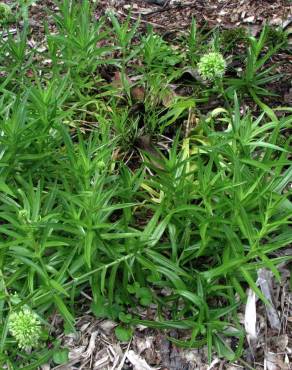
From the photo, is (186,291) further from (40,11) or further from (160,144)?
(40,11)

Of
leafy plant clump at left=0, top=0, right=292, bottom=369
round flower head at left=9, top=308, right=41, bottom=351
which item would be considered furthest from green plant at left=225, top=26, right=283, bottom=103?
round flower head at left=9, top=308, right=41, bottom=351

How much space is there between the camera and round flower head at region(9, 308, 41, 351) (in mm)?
2496

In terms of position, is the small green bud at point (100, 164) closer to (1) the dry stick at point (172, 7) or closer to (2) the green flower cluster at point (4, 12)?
(2) the green flower cluster at point (4, 12)

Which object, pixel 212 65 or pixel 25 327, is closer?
pixel 25 327

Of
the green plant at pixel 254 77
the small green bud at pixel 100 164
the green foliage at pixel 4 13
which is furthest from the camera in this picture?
the green foliage at pixel 4 13

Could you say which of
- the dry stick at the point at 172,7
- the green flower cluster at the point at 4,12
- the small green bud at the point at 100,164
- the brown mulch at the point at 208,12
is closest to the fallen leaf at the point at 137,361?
the small green bud at the point at 100,164

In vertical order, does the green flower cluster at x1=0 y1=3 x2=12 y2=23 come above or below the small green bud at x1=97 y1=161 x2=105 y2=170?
above

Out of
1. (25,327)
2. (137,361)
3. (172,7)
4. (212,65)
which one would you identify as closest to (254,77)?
(212,65)

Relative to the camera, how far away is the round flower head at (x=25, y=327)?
2.50m

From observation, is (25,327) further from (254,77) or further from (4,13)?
(4,13)

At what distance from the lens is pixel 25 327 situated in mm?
2500

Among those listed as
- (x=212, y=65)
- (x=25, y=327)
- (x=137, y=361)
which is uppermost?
(x=212, y=65)

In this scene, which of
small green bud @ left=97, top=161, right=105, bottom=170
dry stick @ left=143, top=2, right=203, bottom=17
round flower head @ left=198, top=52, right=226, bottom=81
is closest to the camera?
small green bud @ left=97, top=161, right=105, bottom=170

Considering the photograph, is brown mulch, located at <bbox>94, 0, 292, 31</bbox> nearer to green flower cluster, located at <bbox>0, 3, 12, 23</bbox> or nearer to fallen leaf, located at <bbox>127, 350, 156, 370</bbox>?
green flower cluster, located at <bbox>0, 3, 12, 23</bbox>
